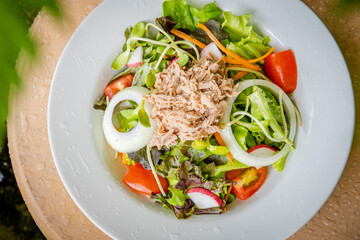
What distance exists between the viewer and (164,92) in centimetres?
212

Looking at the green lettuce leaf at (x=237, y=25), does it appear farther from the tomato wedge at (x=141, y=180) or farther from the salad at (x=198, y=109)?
the tomato wedge at (x=141, y=180)

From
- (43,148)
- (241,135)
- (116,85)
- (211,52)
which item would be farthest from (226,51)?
(43,148)

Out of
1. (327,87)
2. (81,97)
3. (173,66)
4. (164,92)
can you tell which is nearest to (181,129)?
(164,92)

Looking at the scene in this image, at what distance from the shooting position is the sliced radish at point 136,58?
243 centimetres

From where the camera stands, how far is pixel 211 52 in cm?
232

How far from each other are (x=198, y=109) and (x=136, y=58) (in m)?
0.70

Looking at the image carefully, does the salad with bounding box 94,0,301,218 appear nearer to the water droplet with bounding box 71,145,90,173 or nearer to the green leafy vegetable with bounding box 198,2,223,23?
the green leafy vegetable with bounding box 198,2,223,23

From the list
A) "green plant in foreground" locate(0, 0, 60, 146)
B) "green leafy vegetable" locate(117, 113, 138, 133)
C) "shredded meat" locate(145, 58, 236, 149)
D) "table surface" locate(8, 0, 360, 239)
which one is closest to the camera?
"green plant in foreground" locate(0, 0, 60, 146)

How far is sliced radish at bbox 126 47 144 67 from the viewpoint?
95.5 inches

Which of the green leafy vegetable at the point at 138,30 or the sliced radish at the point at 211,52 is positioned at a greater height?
the green leafy vegetable at the point at 138,30

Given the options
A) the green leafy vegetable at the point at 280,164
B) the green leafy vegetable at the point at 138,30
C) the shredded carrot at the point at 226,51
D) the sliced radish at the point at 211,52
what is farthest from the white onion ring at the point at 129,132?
the green leafy vegetable at the point at 280,164

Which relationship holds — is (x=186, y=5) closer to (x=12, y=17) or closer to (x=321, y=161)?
(x=321, y=161)

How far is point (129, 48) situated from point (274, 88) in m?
1.08

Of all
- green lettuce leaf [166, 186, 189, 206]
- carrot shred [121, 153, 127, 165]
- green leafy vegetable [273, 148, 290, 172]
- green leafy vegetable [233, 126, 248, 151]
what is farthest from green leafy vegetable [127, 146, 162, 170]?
green leafy vegetable [273, 148, 290, 172]
